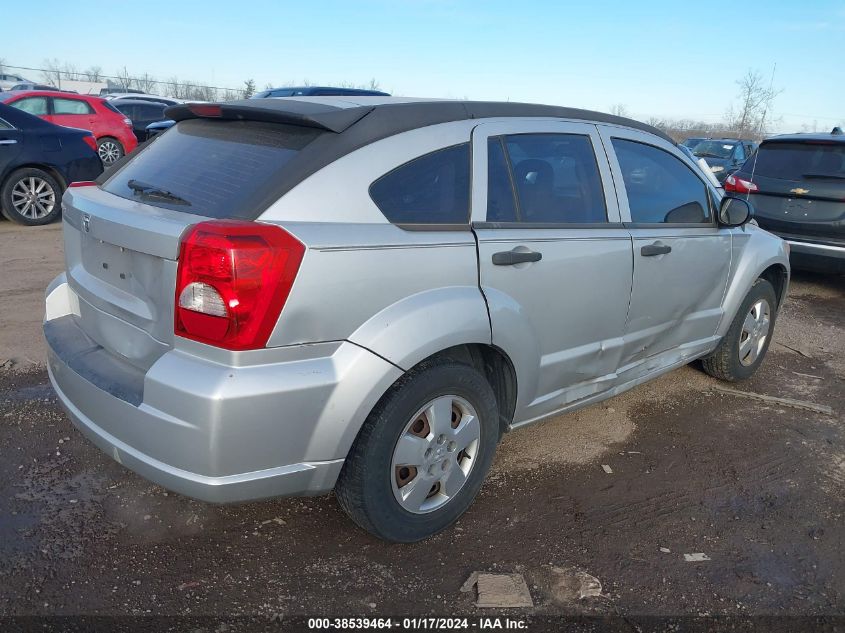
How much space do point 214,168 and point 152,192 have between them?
249 millimetres

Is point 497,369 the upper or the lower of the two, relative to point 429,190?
lower

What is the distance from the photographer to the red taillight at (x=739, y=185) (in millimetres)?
7531

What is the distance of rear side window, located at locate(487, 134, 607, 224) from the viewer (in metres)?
2.96

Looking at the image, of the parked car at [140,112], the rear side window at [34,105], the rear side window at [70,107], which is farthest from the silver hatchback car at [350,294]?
the parked car at [140,112]

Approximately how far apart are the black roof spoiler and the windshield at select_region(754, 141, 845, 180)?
6.09 meters

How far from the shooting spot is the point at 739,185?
7.65 metres

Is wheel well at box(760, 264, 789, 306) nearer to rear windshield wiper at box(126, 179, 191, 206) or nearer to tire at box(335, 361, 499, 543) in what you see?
tire at box(335, 361, 499, 543)

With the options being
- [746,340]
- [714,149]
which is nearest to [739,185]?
[746,340]

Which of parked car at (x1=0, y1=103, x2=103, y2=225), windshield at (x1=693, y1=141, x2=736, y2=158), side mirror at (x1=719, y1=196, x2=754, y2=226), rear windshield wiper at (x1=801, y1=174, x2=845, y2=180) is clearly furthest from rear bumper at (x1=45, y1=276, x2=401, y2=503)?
windshield at (x1=693, y1=141, x2=736, y2=158)

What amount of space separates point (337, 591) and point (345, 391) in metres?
0.78

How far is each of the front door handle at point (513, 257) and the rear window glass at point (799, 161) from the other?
5497 mm

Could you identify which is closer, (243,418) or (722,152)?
(243,418)

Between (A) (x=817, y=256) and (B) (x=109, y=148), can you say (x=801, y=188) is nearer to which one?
(A) (x=817, y=256)

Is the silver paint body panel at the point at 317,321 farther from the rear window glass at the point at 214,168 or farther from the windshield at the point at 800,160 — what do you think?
the windshield at the point at 800,160
